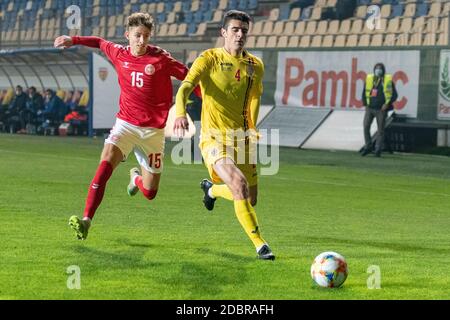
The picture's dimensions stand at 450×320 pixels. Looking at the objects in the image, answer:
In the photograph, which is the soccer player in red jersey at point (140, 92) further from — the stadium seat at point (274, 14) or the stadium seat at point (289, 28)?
the stadium seat at point (274, 14)

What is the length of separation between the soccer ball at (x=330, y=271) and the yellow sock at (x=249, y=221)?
4.40ft

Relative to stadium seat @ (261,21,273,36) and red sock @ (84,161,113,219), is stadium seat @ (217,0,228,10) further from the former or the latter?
red sock @ (84,161,113,219)

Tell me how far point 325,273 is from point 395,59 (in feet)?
61.6

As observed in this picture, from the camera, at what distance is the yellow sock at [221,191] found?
10867 mm

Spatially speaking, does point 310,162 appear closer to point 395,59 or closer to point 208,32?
point 395,59

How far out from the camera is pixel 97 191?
10.5 metres

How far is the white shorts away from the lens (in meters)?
11.0

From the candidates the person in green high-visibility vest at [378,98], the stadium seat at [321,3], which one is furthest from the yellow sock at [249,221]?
the stadium seat at [321,3]

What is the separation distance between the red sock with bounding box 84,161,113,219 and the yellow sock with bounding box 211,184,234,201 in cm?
105

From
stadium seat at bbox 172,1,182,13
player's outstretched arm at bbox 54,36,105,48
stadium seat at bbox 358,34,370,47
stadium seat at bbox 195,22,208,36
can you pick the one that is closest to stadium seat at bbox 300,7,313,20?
stadium seat at bbox 358,34,370,47

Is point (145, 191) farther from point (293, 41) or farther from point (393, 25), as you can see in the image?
point (293, 41)

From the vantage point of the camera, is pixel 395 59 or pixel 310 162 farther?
pixel 395 59
